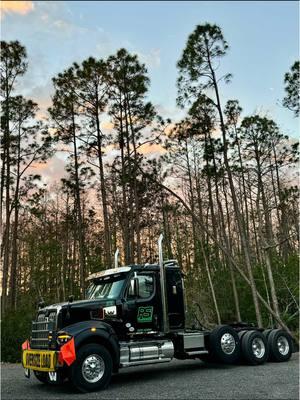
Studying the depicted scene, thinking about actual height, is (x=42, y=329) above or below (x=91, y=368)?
above

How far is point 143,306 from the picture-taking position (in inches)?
352

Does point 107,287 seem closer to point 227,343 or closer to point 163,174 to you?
point 227,343

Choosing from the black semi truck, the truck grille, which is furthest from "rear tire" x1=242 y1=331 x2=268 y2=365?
the truck grille

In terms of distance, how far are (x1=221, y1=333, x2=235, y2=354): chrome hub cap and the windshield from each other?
Result: 9.14 feet

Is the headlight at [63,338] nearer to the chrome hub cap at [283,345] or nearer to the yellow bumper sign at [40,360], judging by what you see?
the yellow bumper sign at [40,360]

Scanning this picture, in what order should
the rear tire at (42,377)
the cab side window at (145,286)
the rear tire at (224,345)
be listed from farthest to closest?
the rear tire at (224,345)
the cab side window at (145,286)
the rear tire at (42,377)

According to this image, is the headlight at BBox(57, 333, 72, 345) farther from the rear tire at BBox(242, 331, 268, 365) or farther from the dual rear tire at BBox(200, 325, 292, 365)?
the rear tire at BBox(242, 331, 268, 365)

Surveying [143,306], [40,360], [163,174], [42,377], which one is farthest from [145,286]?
[163,174]

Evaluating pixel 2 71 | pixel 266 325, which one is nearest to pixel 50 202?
pixel 2 71

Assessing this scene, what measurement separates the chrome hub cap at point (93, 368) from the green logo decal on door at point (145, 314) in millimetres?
1318

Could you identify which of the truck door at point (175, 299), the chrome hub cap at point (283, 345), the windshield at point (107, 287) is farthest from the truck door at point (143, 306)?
the chrome hub cap at point (283, 345)

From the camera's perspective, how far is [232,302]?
2105cm

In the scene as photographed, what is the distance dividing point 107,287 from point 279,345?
4789mm

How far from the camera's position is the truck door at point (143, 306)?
8773 millimetres
